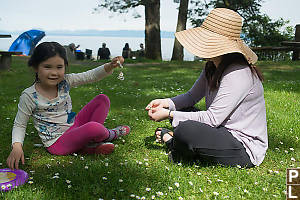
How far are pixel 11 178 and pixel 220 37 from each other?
2140 millimetres

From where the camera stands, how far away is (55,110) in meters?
3.30

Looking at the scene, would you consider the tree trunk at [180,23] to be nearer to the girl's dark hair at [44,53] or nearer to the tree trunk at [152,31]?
the tree trunk at [152,31]

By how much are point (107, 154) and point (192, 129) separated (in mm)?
1031

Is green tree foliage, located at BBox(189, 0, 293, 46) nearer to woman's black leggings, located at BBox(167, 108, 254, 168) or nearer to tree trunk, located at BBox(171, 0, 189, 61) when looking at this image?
tree trunk, located at BBox(171, 0, 189, 61)

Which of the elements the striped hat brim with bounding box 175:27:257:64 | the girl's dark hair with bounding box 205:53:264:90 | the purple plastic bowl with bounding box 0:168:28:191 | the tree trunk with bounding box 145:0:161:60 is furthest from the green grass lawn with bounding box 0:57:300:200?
the tree trunk with bounding box 145:0:161:60

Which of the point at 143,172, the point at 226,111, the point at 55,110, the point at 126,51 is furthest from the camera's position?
the point at 126,51

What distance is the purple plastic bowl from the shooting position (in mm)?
2502

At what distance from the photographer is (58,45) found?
3209mm

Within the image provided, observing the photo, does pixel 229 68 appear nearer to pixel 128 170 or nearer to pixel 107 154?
pixel 128 170

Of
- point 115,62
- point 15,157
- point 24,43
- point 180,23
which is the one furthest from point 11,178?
point 24,43

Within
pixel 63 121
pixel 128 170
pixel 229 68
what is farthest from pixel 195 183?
pixel 63 121

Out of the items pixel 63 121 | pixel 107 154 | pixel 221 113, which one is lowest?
pixel 107 154

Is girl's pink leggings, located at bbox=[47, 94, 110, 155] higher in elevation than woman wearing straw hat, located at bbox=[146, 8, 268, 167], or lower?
lower

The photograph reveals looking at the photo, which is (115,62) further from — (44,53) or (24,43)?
(24,43)
